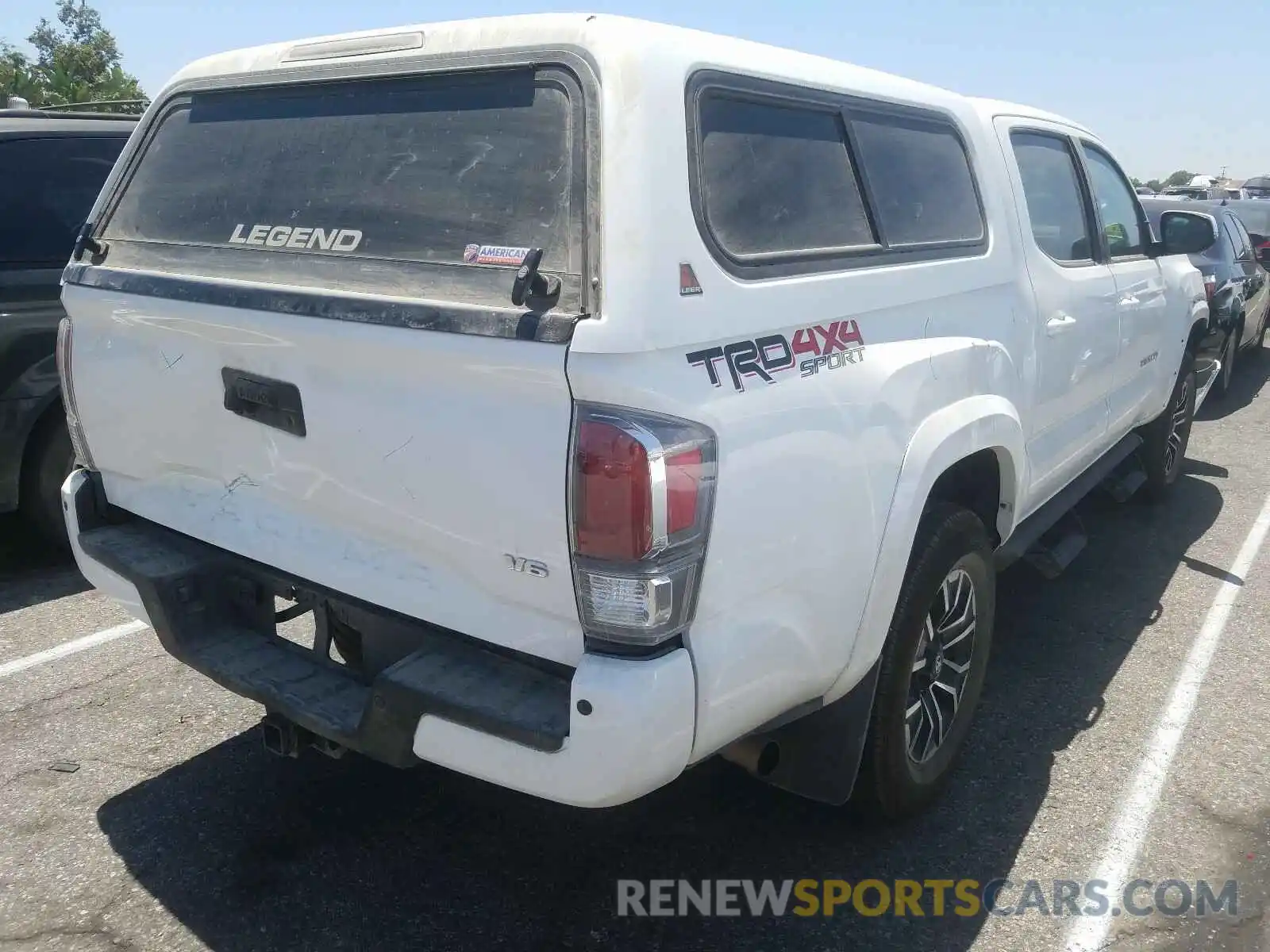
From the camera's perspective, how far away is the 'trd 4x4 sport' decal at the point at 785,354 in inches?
86.3

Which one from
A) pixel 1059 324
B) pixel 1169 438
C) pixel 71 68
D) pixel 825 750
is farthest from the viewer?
pixel 71 68

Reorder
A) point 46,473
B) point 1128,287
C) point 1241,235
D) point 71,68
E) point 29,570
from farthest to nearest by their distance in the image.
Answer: point 71,68, point 1241,235, point 29,570, point 46,473, point 1128,287

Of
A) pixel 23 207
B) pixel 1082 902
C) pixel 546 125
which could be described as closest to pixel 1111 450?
pixel 1082 902

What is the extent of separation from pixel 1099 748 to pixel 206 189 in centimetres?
331

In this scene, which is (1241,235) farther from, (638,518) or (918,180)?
(638,518)

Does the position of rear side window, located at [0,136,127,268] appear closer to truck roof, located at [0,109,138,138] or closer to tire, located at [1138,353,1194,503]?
truck roof, located at [0,109,138,138]

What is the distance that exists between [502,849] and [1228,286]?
27.6 ft

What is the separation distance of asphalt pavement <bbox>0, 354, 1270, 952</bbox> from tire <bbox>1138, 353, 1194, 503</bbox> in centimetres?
202

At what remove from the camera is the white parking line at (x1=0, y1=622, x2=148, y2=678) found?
415 cm

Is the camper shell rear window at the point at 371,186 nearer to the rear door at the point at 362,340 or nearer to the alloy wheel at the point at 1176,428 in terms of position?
the rear door at the point at 362,340

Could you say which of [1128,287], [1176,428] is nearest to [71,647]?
[1128,287]

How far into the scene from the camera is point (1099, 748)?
12.2 feet

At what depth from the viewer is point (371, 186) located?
8.33 ft

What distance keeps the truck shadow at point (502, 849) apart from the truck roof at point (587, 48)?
6.74ft
